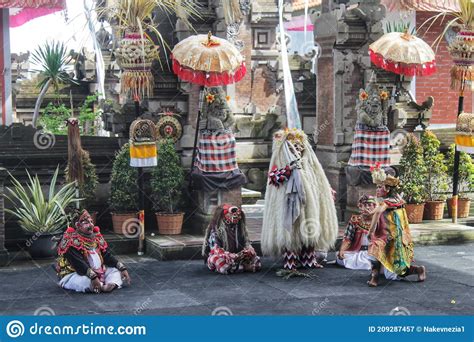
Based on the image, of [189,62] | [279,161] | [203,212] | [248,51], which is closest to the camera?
[279,161]

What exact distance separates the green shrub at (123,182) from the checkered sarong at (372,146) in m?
3.54

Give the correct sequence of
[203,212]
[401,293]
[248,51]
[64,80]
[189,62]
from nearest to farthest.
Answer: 1. [401,293]
2. [189,62]
3. [203,212]
4. [248,51]
5. [64,80]

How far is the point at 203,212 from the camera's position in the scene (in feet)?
47.5


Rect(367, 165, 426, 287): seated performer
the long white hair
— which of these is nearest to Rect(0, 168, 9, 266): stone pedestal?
the long white hair

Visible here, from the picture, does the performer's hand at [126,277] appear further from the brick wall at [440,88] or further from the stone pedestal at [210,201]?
the brick wall at [440,88]

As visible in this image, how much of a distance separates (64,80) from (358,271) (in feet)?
48.9

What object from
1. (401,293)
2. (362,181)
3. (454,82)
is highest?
(454,82)

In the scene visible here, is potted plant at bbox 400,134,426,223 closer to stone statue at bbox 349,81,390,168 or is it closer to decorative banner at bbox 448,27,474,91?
stone statue at bbox 349,81,390,168

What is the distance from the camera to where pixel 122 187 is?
14.3 metres

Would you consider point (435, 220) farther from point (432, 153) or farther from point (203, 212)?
point (203, 212)

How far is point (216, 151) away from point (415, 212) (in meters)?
3.72

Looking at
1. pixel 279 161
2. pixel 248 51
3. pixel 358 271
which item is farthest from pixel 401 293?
pixel 248 51

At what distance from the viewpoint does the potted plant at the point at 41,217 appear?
1340 centimetres

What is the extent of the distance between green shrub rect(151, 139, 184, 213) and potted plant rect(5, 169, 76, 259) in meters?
1.37
